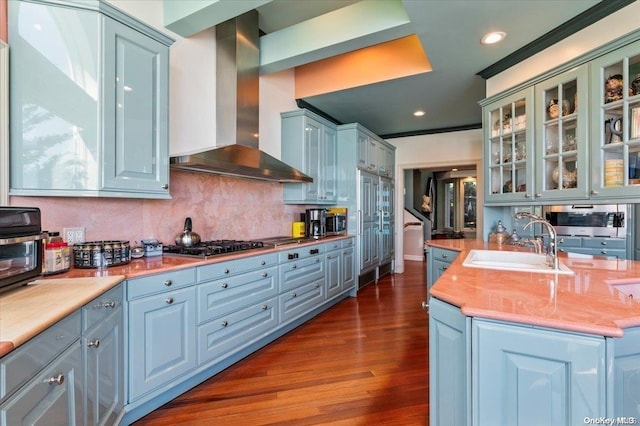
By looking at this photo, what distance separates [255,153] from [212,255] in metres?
1.05

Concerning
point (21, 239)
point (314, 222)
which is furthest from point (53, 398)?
point (314, 222)

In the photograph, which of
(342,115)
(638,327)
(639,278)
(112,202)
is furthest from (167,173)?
(342,115)

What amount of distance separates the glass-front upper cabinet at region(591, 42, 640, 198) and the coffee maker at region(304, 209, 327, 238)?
257 centimetres

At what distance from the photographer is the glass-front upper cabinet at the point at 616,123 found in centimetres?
188

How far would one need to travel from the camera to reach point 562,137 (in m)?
2.34

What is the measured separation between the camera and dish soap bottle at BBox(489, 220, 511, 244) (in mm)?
2977

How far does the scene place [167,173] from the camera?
6.68ft

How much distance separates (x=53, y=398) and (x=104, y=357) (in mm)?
406

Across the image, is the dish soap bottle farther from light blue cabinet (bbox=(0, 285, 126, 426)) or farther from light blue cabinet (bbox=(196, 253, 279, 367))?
light blue cabinet (bbox=(0, 285, 126, 426))

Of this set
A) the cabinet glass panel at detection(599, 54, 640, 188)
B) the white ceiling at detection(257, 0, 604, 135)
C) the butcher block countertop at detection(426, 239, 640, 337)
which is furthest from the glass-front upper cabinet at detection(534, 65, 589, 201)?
the butcher block countertop at detection(426, 239, 640, 337)

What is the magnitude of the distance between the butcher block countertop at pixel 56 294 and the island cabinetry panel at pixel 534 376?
1382 mm

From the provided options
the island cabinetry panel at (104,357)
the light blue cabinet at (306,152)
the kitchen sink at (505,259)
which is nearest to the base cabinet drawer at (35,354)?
the island cabinetry panel at (104,357)

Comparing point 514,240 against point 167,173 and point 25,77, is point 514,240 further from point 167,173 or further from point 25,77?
point 25,77

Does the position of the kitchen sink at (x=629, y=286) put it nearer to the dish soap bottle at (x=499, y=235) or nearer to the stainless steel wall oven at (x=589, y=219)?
the stainless steel wall oven at (x=589, y=219)
